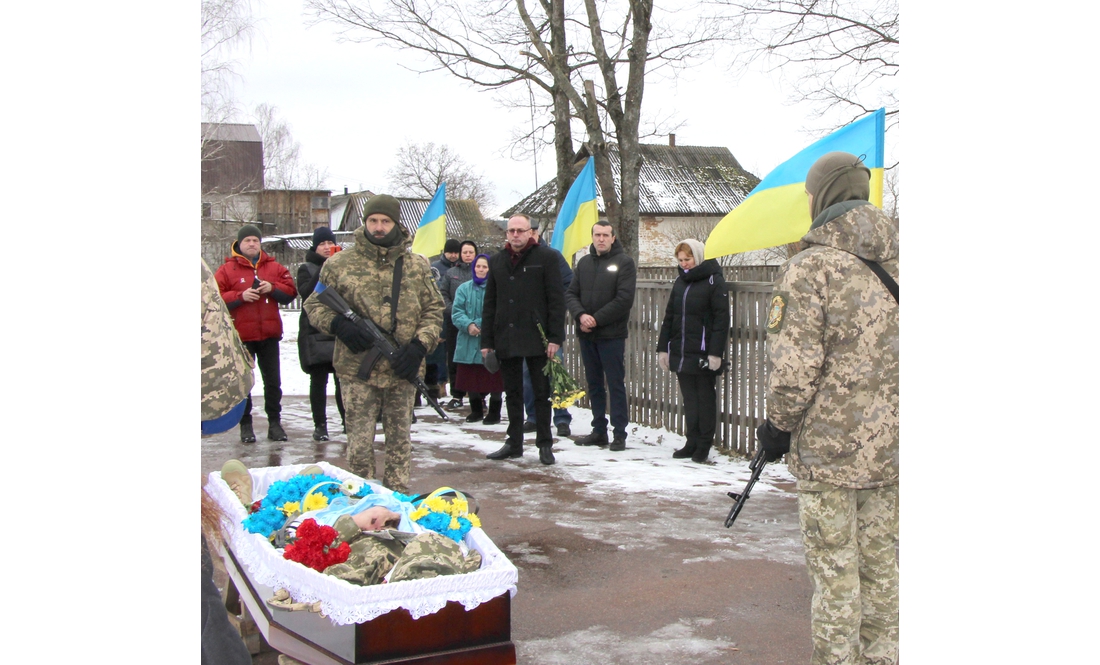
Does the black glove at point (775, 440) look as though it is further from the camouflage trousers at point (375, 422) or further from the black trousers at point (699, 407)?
the black trousers at point (699, 407)

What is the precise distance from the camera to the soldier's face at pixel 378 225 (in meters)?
5.61

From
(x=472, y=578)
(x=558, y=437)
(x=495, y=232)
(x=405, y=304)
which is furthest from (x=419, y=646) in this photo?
(x=495, y=232)

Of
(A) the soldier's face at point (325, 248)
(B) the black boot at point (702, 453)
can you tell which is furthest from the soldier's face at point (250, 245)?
(B) the black boot at point (702, 453)

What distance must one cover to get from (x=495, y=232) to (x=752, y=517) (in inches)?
1630

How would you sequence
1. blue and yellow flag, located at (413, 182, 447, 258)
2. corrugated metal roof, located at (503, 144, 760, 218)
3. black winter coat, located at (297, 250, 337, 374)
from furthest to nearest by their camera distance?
1. corrugated metal roof, located at (503, 144, 760, 218)
2. blue and yellow flag, located at (413, 182, 447, 258)
3. black winter coat, located at (297, 250, 337, 374)

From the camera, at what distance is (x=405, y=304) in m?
5.78

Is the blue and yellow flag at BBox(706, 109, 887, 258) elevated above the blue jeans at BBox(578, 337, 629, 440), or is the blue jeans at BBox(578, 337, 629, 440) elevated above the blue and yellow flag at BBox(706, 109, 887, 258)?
the blue and yellow flag at BBox(706, 109, 887, 258)

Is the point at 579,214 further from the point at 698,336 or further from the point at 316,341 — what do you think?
the point at 316,341

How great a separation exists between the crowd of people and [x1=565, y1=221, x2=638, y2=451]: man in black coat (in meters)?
0.01

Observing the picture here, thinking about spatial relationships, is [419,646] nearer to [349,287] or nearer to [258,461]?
[349,287]

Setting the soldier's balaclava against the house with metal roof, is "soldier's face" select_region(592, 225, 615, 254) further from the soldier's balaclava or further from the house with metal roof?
the house with metal roof

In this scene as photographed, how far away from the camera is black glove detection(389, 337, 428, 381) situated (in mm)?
5555

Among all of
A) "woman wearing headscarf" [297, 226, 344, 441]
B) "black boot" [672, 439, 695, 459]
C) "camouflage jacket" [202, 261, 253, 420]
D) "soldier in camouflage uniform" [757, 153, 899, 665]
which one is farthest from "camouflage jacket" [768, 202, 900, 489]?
"woman wearing headscarf" [297, 226, 344, 441]

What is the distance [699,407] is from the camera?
7605mm
